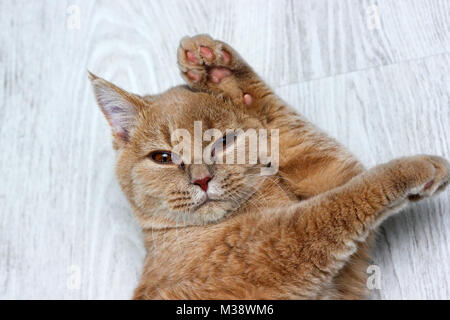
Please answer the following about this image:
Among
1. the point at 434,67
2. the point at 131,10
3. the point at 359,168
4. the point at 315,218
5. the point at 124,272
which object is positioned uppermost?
the point at 131,10

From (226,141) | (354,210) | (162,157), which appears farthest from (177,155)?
(354,210)

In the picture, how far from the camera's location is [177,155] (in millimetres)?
1864

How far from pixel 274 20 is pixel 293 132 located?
2.45 ft

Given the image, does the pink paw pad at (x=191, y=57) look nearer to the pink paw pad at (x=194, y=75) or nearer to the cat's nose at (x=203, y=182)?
the pink paw pad at (x=194, y=75)

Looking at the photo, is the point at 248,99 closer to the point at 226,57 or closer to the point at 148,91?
the point at 226,57

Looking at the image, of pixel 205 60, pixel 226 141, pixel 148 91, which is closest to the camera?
pixel 226 141

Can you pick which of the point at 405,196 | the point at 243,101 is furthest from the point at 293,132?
the point at 405,196

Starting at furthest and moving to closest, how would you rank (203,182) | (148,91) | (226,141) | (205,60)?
(148,91)
(205,60)
(226,141)
(203,182)

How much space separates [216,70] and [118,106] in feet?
1.37

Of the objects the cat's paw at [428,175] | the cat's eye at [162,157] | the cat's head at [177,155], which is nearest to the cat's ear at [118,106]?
the cat's head at [177,155]

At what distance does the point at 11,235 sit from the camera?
2.29 metres

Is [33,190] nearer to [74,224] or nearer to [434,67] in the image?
[74,224]

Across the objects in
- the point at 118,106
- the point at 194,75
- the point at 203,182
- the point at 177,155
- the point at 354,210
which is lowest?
the point at 354,210

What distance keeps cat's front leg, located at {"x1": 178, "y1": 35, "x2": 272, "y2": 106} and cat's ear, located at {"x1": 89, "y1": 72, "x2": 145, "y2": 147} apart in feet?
0.84
